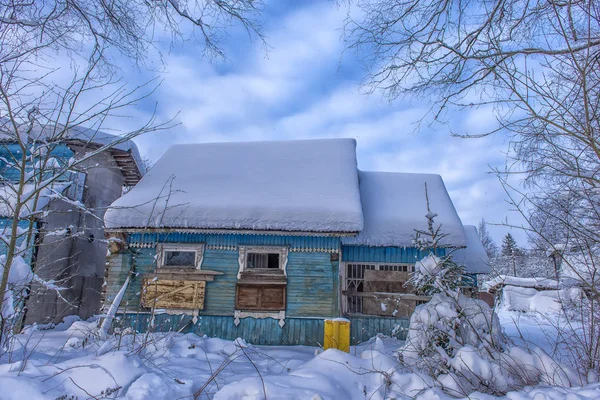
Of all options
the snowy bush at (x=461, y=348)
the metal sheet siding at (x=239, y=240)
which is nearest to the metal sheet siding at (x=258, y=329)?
the metal sheet siding at (x=239, y=240)

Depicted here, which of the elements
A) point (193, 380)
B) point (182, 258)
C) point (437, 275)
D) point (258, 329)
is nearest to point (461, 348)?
point (437, 275)

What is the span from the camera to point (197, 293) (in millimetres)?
10383

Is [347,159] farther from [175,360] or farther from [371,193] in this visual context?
[175,360]

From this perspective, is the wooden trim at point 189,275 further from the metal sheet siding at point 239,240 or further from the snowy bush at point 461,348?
the snowy bush at point 461,348

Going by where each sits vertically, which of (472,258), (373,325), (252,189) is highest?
(252,189)

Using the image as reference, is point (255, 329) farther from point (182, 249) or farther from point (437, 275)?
point (437, 275)

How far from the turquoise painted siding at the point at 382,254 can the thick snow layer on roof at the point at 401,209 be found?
0.30 m

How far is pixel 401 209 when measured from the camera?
1168 cm

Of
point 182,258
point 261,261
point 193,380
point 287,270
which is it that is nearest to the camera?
point 193,380

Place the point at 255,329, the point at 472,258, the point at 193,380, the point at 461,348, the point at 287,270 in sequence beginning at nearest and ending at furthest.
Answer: the point at 193,380 → the point at 461,348 → the point at 255,329 → the point at 287,270 → the point at 472,258

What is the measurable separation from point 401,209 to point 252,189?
4.26m

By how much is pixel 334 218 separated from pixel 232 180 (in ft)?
11.8

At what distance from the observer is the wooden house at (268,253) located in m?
10.1

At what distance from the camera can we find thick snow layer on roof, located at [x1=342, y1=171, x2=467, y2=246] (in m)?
11.0
